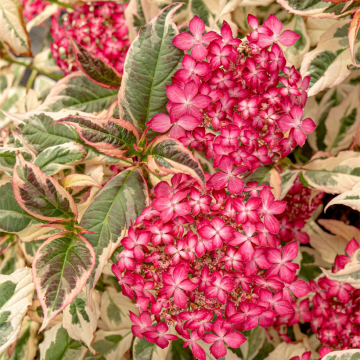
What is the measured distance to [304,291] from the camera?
77cm

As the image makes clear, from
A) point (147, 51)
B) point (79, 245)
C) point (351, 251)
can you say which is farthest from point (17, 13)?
point (351, 251)

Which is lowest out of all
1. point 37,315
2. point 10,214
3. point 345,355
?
point 37,315

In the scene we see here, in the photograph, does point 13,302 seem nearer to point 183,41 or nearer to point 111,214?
point 111,214

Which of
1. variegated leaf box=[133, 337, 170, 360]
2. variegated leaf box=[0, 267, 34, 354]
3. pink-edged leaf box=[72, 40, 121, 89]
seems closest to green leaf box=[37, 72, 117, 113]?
pink-edged leaf box=[72, 40, 121, 89]

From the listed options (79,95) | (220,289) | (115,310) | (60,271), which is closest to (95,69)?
(79,95)

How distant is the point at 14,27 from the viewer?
114cm

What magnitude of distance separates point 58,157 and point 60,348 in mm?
590

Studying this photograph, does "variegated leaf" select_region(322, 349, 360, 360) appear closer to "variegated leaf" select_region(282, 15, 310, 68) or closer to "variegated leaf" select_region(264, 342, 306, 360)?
"variegated leaf" select_region(264, 342, 306, 360)

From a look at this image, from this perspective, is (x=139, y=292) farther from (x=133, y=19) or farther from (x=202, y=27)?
(x=133, y=19)

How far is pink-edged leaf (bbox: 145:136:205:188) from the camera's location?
66 centimetres

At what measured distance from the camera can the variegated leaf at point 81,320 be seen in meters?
0.90

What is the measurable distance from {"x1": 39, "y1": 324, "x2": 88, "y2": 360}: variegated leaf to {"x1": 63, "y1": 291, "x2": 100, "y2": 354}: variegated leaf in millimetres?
115

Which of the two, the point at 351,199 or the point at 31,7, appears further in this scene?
the point at 31,7

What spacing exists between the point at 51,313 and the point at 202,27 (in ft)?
2.02
